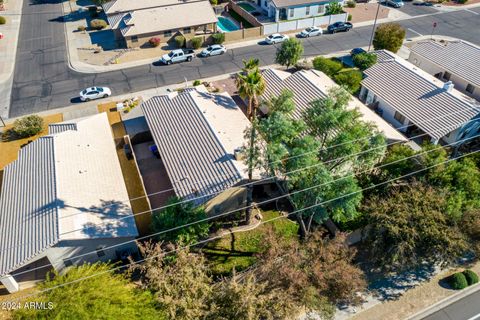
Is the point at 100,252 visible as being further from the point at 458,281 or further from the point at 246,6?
the point at 246,6

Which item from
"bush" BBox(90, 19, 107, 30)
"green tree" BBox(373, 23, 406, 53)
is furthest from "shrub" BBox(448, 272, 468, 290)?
"bush" BBox(90, 19, 107, 30)

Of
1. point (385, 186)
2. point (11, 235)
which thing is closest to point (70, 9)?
point (11, 235)

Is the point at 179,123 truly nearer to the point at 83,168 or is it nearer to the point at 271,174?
the point at 83,168

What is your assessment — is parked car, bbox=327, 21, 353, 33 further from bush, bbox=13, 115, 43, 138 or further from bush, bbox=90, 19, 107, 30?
bush, bbox=13, 115, 43, 138

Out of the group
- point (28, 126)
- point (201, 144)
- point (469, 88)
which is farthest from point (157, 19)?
point (469, 88)

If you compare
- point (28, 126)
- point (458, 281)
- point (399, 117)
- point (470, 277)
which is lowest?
point (470, 277)

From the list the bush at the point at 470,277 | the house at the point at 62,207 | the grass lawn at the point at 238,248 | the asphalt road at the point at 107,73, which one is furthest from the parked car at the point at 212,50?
the bush at the point at 470,277
